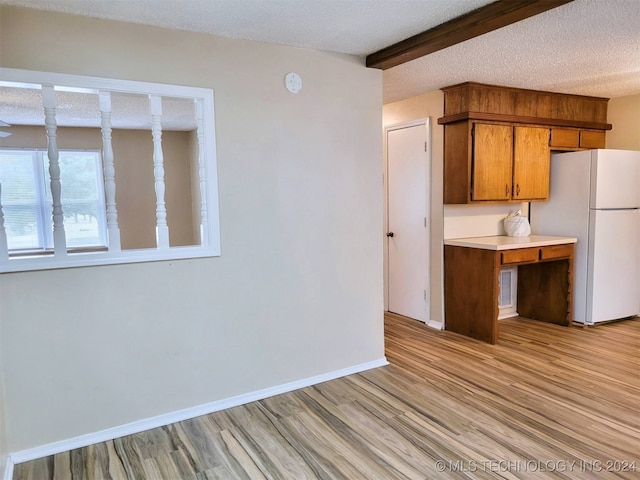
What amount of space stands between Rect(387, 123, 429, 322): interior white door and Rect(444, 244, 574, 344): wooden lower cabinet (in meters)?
0.34

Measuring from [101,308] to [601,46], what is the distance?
362 cm

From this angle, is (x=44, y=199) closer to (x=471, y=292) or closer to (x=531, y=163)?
(x=471, y=292)

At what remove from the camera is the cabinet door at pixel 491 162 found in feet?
12.7

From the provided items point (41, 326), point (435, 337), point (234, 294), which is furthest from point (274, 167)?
point (435, 337)

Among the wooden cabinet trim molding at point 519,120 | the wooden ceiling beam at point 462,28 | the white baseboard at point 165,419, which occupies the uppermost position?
the wooden ceiling beam at point 462,28

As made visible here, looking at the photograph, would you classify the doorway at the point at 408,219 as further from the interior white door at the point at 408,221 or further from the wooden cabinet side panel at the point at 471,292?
the wooden cabinet side panel at the point at 471,292

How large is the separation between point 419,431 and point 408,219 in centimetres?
250

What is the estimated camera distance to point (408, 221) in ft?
14.9

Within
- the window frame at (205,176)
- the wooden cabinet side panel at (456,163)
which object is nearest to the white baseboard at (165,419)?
the window frame at (205,176)

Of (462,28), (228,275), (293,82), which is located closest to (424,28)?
(462,28)

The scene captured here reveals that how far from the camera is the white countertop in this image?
3.73m

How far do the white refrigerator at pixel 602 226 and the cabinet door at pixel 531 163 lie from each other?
0.24m

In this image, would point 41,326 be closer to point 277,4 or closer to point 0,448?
point 0,448

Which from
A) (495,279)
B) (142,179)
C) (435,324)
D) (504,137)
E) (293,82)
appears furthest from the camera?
(142,179)
